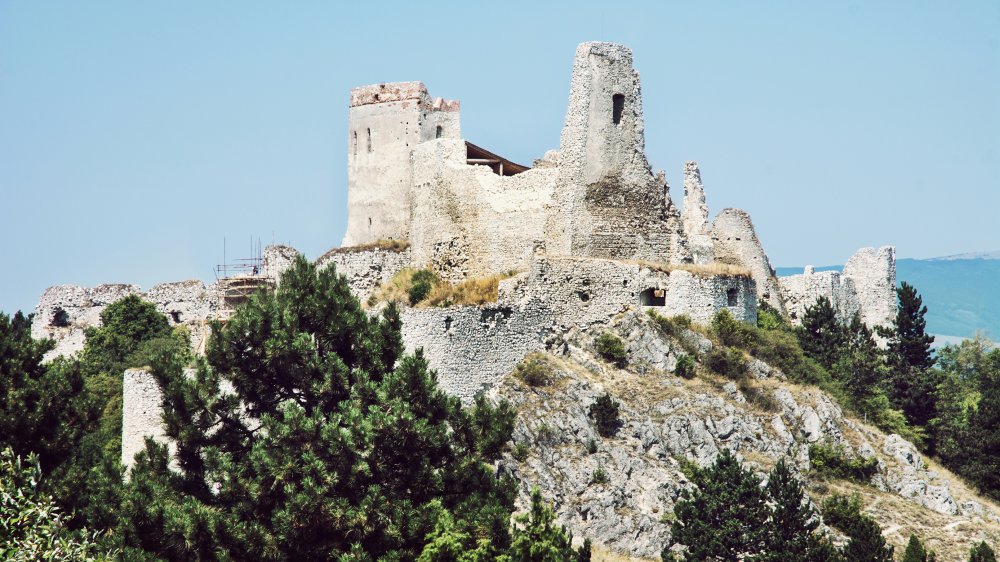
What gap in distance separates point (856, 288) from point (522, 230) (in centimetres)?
1892

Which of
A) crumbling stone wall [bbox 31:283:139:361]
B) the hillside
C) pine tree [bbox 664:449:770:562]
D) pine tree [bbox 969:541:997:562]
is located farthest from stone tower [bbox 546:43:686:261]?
crumbling stone wall [bbox 31:283:139:361]

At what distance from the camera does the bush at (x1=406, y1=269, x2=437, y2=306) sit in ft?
148

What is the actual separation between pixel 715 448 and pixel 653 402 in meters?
2.07

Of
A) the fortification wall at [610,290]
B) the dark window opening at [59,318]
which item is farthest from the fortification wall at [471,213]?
the dark window opening at [59,318]

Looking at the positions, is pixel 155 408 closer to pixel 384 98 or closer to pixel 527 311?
pixel 527 311

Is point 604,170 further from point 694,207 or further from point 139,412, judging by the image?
point 139,412

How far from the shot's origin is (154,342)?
56188 mm

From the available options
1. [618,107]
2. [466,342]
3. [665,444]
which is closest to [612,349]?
[665,444]

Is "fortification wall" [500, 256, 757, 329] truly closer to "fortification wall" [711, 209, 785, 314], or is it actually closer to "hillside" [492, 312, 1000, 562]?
"hillside" [492, 312, 1000, 562]

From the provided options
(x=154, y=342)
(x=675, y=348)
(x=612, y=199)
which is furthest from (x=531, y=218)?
(x=154, y=342)

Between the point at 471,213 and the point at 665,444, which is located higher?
the point at 471,213

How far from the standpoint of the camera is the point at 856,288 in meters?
60.2

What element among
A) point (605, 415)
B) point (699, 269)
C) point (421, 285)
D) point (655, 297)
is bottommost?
point (605, 415)

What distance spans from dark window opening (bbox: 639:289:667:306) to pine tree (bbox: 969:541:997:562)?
11149 millimetres
